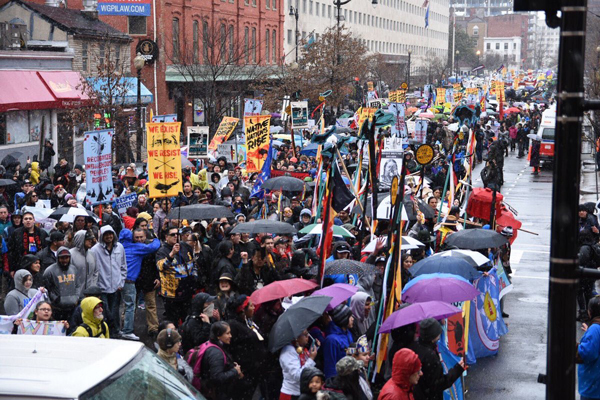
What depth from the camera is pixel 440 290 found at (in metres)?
9.49

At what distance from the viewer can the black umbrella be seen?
8125 mm

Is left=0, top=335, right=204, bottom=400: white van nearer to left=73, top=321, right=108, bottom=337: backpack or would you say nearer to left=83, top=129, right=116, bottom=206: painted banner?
left=73, top=321, right=108, bottom=337: backpack

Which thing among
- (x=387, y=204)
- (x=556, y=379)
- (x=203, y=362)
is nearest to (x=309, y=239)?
(x=387, y=204)

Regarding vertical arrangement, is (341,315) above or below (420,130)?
below

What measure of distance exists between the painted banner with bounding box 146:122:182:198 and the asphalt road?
5.83 metres

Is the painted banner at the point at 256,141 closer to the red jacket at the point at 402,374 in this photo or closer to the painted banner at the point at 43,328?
the painted banner at the point at 43,328

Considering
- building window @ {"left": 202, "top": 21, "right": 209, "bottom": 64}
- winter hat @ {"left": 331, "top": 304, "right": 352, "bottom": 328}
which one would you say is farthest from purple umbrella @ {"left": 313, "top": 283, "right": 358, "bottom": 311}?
building window @ {"left": 202, "top": 21, "right": 209, "bottom": 64}

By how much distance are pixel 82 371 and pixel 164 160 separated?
37.2ft

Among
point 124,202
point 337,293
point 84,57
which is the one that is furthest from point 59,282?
point 84,57

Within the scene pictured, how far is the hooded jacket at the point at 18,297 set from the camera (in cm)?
995

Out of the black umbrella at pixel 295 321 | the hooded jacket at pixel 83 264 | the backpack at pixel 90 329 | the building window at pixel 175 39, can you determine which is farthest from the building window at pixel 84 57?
the black umbrella at pixel 295 321

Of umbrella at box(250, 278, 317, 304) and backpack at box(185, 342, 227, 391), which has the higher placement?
umbrella at box(250, 278, 317, 304)

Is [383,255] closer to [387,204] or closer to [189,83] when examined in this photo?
[387,204]

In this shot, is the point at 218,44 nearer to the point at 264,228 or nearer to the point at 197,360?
the point at 264,228
